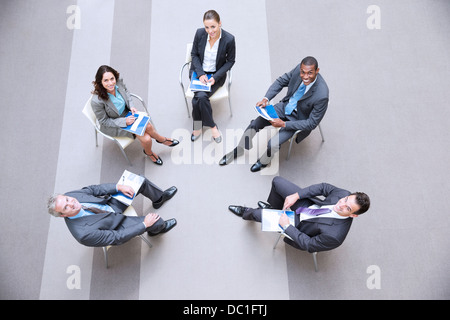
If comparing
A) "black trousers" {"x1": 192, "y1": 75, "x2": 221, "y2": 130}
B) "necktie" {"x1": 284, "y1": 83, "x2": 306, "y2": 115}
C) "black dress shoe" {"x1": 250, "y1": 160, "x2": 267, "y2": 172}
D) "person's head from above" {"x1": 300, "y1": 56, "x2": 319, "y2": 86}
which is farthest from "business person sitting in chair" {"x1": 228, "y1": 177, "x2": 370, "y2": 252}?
"black trousers" {"x1": 192, "y1": 75, "x2": 221, "y2": 130}

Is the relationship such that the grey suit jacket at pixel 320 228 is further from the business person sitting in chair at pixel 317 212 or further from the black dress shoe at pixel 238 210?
the black dress shoe at pixel 238 210

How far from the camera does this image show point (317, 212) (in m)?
3.05

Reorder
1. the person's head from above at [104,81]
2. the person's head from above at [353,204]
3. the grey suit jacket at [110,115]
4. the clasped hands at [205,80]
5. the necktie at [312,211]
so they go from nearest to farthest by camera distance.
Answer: the person's head from above at [353,204]
the necktie at [312,211]
the person's head from above at [104,81]
the grey suit jacket at [110,115]
the clasped hands at [205,80]

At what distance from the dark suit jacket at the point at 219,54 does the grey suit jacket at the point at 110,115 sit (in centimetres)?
86

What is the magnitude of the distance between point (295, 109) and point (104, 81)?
6.44 ft

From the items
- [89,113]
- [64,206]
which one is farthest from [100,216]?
[89,113]

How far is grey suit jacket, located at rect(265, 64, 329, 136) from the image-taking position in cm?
339

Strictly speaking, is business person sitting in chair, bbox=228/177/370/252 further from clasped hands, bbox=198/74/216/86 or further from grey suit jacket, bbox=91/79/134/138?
grey suit jacket, bbox=91/79/134/138

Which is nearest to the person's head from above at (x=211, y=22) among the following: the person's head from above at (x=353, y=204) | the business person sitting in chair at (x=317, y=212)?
the business person sitting in chair at (x=317, y=212)

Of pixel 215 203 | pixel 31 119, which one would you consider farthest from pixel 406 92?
pixel 31 119

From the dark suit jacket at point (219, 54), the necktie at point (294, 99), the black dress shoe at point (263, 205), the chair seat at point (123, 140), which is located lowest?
the black dress shoe at point (263, 205)

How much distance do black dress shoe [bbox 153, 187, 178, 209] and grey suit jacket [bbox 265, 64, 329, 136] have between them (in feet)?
4.65

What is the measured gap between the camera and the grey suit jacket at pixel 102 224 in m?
2.90

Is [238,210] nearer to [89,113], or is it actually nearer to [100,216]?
[100,216]
